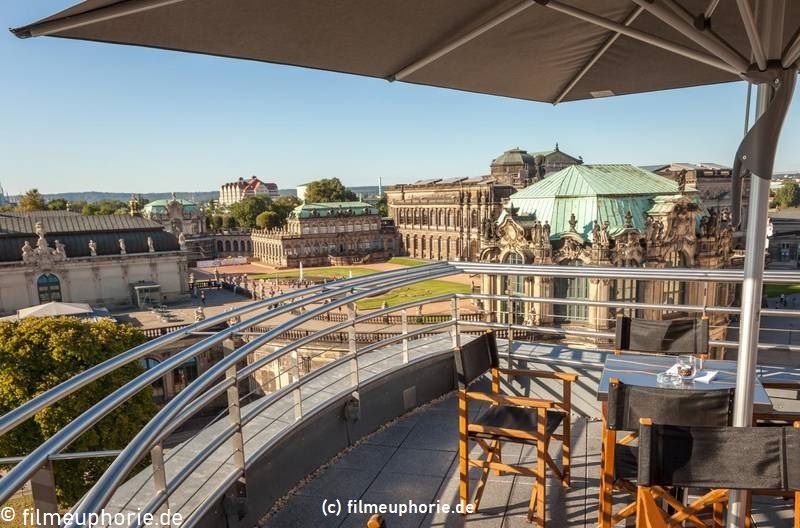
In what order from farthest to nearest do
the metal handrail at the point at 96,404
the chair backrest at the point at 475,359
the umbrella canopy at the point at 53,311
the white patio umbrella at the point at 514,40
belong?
the umbrella canopy at the point at 53,311, the chair backrest at the point at 475,359, the white patio umbrella at the point at 514,40, the metal handrail at the point at 96,404

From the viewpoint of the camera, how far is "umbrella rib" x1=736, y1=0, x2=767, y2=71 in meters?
2.69

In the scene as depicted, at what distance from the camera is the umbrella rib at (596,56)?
13.8ft

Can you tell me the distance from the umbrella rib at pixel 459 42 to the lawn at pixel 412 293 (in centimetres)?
4128

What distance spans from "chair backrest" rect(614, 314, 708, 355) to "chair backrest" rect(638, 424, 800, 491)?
2409 millimetres

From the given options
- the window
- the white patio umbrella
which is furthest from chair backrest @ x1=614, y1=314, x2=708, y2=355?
the window

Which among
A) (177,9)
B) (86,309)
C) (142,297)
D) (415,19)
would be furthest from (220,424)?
(142,297)

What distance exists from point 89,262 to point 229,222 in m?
75.6

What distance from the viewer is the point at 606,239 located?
26.1m

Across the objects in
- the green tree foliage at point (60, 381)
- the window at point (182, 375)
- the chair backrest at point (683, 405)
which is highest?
the chair backrest at point (683, 405)

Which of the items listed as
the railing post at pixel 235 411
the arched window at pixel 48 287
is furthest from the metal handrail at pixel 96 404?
the arched window at pixel 48 287

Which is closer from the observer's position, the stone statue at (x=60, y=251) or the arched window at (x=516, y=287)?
the arched window at (x=516, y=287)

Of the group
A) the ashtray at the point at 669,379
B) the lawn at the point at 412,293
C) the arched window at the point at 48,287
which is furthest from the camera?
the lawn at the point at 412,293

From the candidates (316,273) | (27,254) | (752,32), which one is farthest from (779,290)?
(27,254)

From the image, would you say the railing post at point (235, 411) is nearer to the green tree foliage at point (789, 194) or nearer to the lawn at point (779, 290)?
the lawn at point (779, 290)
